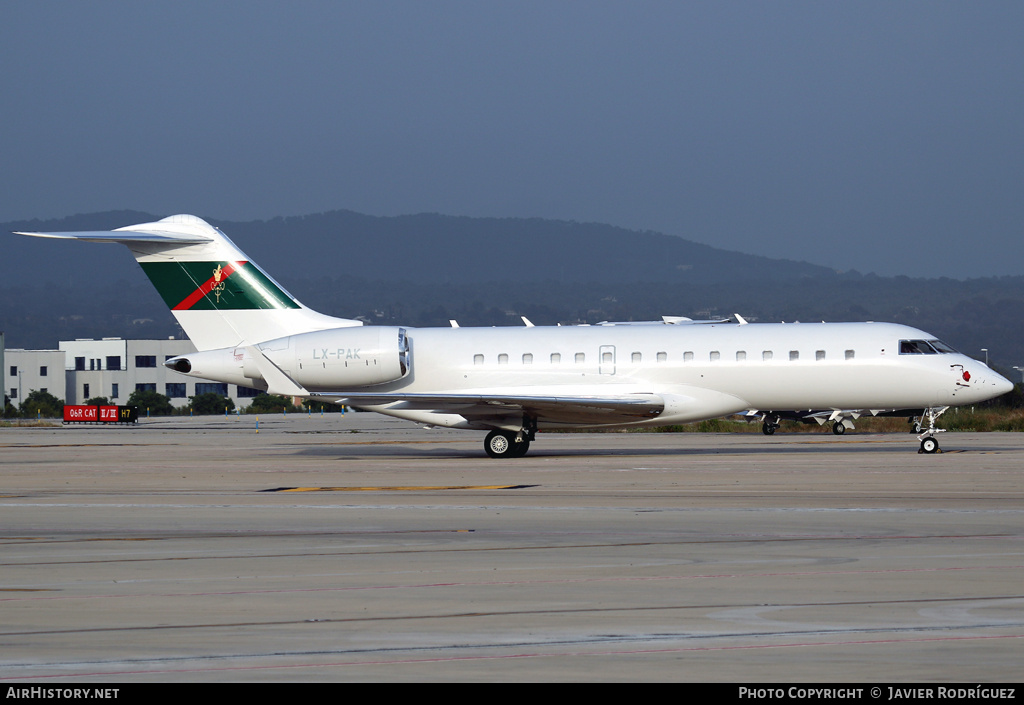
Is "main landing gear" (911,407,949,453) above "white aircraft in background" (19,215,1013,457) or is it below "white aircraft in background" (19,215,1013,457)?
below

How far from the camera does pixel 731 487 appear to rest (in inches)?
738

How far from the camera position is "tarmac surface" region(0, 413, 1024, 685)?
7145mm

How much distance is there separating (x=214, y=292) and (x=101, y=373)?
120m

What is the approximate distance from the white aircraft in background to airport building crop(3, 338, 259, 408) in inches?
4066

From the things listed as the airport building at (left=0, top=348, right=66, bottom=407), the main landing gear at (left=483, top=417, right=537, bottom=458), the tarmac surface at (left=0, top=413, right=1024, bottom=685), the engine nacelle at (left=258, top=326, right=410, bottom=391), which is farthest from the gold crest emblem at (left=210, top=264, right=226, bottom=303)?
the airport building at (left=0, top=348, right=66, bottom=407)

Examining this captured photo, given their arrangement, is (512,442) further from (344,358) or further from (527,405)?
(344,358)

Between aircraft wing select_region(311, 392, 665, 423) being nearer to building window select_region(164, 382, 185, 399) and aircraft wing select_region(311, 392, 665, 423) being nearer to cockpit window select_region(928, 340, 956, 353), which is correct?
cockpit window select_region(928, 340, 956, 353)

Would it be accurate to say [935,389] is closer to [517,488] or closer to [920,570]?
[517,488]

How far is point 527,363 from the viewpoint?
28.4m

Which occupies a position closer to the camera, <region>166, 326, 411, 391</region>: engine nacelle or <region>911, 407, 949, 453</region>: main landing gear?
<region>911, 407, 949, 453</region>: main landing gear

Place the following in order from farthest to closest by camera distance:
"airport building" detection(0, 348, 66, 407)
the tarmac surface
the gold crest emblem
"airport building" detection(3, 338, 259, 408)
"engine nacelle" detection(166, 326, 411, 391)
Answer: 1. "airport building" detection(3, 338, 259, 408)
2. "airport building" detection(0, 348, 66, 407)
3. the gold crest emblem
4. "engine nacelle" detection(166, 326, 411, 391)
5. the tarmac surface

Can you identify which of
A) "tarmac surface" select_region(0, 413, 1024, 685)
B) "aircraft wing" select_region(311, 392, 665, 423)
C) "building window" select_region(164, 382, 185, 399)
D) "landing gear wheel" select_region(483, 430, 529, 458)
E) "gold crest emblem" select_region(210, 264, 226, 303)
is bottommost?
"tarmac surface" select_region(0, 413, 1024, 685)

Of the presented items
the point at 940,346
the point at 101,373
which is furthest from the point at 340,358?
the point at 101,373

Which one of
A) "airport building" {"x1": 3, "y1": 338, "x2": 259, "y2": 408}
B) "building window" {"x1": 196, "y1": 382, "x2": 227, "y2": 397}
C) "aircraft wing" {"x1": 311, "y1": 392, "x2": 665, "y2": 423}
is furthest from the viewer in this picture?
"building window" {"x1": 196, "y1": 382, "x2": 227, "y2": 397}
